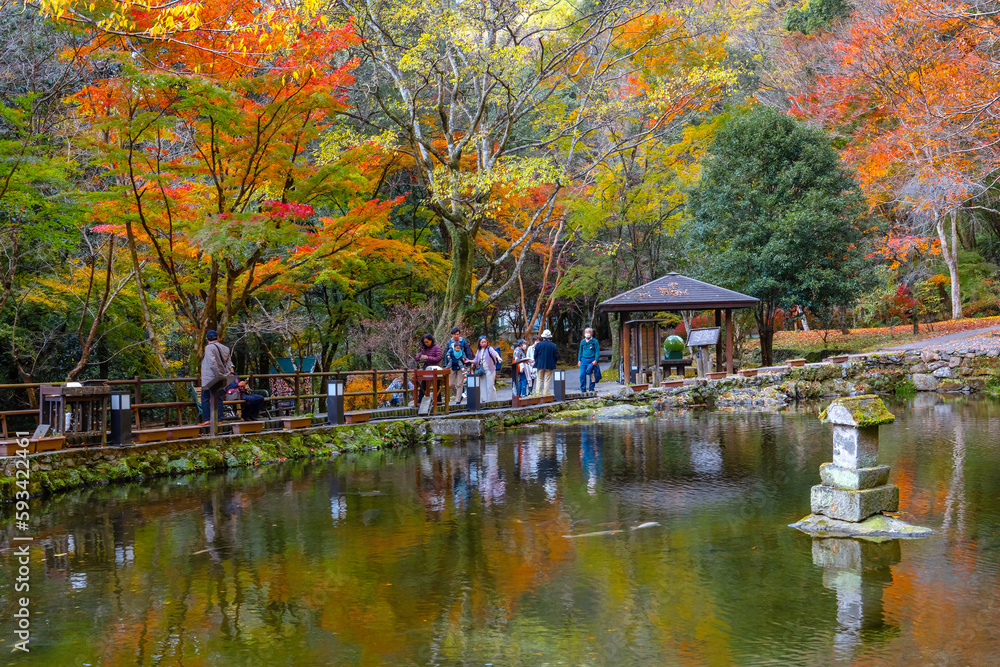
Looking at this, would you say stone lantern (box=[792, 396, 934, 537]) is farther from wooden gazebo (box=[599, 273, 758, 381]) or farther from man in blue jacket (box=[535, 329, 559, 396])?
wooden gazebo (box=[599, 273, 758, 381])

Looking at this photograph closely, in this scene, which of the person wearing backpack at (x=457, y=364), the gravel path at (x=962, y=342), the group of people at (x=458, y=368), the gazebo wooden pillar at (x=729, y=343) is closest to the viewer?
the group of people at (x=458, y=368)

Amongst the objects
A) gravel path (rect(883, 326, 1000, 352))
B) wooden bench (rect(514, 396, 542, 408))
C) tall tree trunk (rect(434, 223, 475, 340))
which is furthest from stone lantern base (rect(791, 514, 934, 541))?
gravel path (rect(883, 326, 1000, 352))

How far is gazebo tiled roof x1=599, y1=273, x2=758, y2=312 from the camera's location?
2156cm

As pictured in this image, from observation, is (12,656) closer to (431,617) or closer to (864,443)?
(431,617)

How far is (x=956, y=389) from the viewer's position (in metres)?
22.4

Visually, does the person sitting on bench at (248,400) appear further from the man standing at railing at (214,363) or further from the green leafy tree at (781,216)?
the green leafy tree at (781,216)

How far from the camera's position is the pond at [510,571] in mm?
Answer: 4758

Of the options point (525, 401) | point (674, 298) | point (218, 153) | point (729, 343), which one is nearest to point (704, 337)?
point (729, 343)

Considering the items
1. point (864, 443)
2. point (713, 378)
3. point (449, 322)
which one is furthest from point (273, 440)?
point (713, 378)

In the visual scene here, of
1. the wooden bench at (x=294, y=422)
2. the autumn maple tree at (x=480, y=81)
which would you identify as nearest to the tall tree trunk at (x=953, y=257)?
the autumn maple tree at (x=480, y=81)

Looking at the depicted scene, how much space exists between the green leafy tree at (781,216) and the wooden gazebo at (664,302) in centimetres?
316

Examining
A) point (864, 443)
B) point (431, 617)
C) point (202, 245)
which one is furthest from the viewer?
point (202, 245)

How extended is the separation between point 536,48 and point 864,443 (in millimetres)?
17250

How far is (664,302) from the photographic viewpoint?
70.2 ft
